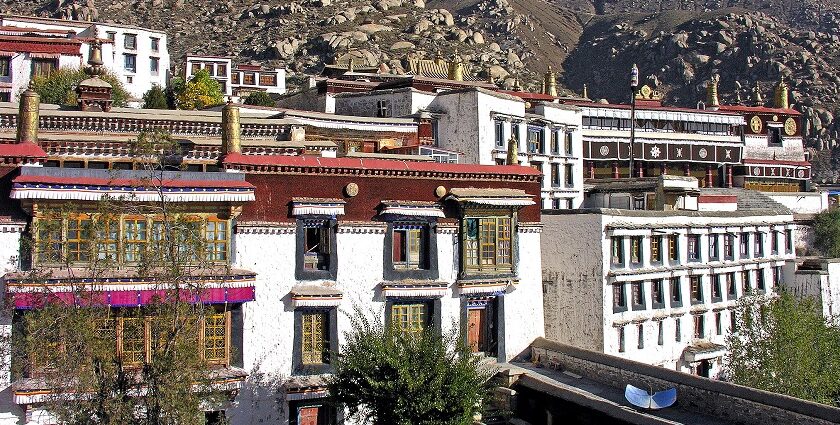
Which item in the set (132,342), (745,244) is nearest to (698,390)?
(132,342)

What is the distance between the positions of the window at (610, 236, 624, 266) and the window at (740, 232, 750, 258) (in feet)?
35.5

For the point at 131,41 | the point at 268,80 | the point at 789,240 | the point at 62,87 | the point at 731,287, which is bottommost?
the point at 731,287

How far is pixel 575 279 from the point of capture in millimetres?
33000

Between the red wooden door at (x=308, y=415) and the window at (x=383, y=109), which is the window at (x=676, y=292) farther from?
the red wooden door at (x=308, y=415)

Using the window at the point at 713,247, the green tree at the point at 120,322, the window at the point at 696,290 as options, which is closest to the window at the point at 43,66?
the green tree at the point at 120,322

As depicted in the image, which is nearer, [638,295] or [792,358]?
[792,358]

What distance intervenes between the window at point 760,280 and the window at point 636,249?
10617 mm

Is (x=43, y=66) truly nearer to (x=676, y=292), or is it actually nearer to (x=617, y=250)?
(x=617, y=250)

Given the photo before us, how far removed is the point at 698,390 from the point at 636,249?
10565mm

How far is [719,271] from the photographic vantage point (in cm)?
3978

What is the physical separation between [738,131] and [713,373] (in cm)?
3596

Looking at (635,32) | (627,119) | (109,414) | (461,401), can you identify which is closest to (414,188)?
(461,401)

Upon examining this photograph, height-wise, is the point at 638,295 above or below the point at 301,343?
above

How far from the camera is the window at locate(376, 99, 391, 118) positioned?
4544 centimetres
